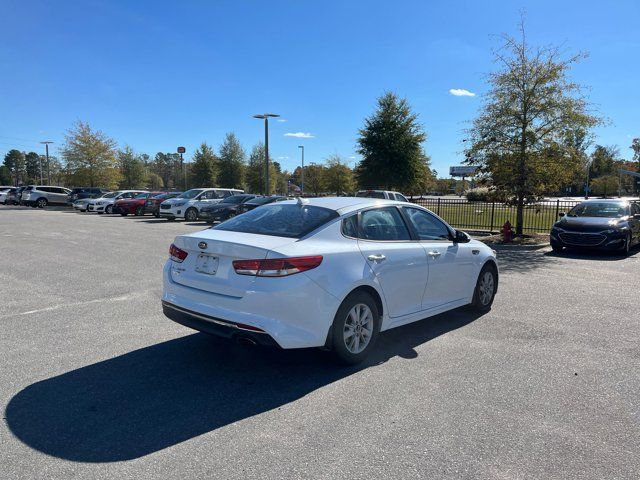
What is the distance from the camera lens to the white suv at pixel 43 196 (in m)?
39.2

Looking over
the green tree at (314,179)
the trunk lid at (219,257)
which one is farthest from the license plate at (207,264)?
the green tree at (314,179)

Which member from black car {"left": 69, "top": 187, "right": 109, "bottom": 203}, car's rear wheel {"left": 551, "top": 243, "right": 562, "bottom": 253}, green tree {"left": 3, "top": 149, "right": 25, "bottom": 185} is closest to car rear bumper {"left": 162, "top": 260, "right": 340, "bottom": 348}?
car's rear wheel {"left": 551, "top": 243, "right": 562, "bottom": 253}

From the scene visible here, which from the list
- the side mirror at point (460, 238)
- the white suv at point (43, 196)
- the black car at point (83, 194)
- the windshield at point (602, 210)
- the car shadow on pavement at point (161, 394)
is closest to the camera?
the car shadow on pavement at point (161, 394)

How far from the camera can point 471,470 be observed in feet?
9.44

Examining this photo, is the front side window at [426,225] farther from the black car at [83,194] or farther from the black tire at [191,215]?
the black car at [83,194]

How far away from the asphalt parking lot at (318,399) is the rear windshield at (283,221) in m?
1.25

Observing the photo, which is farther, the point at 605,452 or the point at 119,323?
the point at 119,323

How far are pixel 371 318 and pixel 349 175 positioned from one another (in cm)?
5766

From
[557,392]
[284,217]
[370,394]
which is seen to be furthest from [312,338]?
[557,392]

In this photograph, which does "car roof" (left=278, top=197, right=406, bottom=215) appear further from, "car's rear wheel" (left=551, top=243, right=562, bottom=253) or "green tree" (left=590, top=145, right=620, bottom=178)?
"green tree" (left=590, top=145, right=620, bottom=178)

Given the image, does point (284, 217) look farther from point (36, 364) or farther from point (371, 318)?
point (36, 364)

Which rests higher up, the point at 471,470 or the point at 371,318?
the point at 371,318

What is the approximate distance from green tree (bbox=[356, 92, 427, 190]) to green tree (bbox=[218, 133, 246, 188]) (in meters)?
24.8

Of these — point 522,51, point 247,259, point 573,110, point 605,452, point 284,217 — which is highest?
point 522,51
